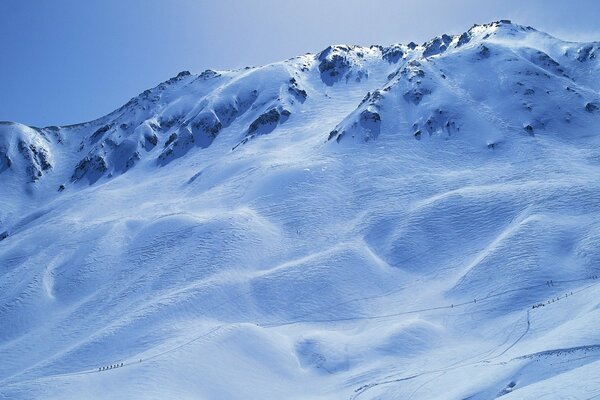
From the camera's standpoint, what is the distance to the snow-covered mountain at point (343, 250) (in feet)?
112

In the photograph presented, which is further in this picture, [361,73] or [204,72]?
[204,72]

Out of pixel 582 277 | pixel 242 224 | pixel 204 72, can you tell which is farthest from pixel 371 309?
pixel 204 72

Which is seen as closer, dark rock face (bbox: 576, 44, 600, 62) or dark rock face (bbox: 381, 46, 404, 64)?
dark rock face (bbox: 576, 44, 600, 62)

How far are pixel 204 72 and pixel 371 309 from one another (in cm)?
14734

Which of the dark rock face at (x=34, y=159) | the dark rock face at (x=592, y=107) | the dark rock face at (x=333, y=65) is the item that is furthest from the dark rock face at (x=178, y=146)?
the dark rock face at (x=592, y=107)

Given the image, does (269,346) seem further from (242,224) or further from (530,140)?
(530,140)

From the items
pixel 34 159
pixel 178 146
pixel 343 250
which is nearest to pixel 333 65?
pixel 178 146

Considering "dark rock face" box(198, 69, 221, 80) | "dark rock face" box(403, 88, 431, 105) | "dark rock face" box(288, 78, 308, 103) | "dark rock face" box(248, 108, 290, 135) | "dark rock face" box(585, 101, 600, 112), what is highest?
"dark rock face" box(198, 69, 221, 80)

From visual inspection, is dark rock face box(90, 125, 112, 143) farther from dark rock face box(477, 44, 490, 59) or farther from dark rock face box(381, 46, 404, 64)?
dark rock face box(477, 44, 490, 59)

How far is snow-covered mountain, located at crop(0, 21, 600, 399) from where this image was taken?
112ft

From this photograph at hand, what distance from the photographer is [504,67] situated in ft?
344

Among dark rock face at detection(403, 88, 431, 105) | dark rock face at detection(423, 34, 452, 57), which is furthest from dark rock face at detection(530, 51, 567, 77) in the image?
dark rock face at detection(423, 34, 452, 57)

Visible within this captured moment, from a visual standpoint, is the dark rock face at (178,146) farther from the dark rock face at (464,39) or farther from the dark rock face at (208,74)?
the dark rock face at (464,39)

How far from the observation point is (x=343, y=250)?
189 feet
